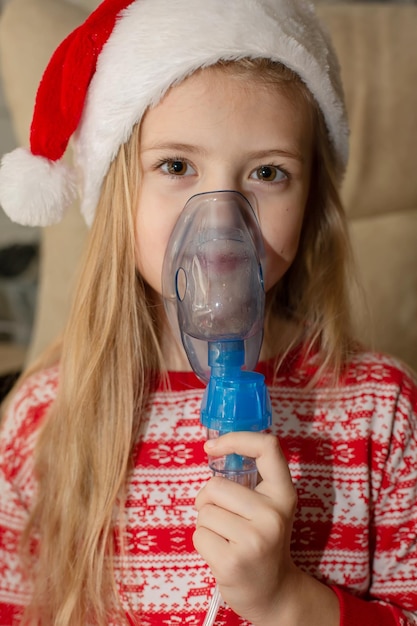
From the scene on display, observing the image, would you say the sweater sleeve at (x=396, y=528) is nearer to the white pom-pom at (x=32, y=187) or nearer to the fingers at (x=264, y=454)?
the fingers at (x=264, y=454)

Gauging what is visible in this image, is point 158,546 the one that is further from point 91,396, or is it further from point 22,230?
point 22,230

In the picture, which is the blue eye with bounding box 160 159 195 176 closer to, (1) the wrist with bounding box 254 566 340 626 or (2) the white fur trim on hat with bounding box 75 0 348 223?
(2) the white fur trim on hat with bounding box 75 0 348 223

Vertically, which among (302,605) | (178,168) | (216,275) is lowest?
(302,605)

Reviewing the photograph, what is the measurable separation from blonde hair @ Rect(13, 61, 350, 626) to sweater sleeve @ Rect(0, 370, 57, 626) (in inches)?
0.8

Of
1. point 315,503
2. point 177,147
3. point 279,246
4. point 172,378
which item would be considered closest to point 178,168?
point 177,147

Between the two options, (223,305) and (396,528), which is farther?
(396,528)

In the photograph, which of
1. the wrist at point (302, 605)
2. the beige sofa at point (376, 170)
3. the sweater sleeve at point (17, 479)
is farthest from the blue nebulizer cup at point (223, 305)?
the beige sofa at point (376, 170)

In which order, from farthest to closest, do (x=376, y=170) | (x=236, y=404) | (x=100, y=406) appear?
1. (x=376, y=170)
2. (x=100, y=406)
3. (x=236, y=404)

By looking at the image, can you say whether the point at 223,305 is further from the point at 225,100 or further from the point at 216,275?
the point at 225,100

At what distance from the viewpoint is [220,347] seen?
811 millimetres

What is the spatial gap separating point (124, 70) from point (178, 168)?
129mm

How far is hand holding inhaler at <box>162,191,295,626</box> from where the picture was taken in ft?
2.49

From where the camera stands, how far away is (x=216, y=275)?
825 millimetres

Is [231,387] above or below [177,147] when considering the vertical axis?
below
